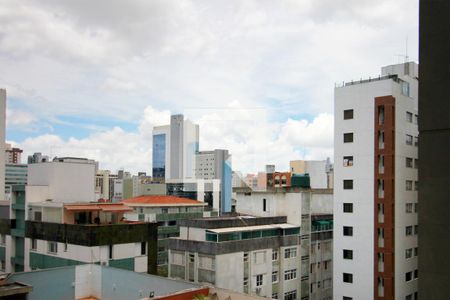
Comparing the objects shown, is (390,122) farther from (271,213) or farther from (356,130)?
(271,213)

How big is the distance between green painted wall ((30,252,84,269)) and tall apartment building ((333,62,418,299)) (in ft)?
84.8

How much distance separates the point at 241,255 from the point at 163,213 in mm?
31598

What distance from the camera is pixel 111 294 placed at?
104 feet

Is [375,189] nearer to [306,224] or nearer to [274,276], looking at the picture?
[306,224]

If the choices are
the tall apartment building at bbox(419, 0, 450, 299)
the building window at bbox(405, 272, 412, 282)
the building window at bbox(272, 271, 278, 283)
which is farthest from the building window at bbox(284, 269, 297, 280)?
the tall apartment building at bbox(419, 0, 450, 299)

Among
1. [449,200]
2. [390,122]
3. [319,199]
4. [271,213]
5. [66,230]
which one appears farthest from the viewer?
[319,199]

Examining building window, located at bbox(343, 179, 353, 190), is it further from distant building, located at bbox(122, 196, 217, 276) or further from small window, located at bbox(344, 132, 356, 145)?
distant building, located at bbox(122, 196, 217, 276)

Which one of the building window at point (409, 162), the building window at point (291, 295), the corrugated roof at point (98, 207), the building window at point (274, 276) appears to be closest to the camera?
the corrugated roof at point (98, 207)

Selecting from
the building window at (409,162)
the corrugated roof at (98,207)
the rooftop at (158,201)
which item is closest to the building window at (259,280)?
the corrugated roof at (98,207)

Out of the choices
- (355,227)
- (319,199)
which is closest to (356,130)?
(355,227)

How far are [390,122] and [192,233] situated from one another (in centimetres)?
2213

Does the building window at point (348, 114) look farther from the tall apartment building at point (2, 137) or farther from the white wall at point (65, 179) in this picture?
the tall apartment building at point (2, 137)

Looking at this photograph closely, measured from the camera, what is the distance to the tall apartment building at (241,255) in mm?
43719

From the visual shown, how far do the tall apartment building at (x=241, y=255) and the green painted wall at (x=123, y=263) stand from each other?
286 inches
